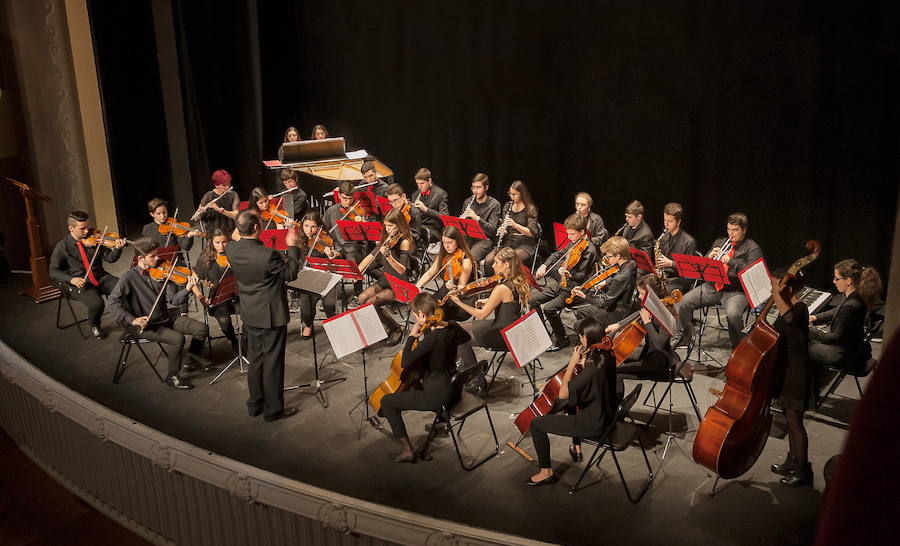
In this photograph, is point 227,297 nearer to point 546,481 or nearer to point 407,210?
point 407,210

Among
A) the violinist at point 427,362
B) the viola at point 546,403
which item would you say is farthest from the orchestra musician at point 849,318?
the violinist at point 427,362

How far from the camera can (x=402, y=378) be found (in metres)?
5.24

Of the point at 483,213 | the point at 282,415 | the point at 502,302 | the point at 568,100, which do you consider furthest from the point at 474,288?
the point at 568,100

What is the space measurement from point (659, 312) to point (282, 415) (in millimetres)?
2885

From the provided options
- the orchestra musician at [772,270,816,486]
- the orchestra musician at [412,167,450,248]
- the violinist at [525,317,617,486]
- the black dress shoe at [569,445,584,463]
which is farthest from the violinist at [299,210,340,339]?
the orchestra musician at [772,270,816,486]

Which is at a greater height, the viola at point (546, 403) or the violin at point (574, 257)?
the violin at point (574, 257)

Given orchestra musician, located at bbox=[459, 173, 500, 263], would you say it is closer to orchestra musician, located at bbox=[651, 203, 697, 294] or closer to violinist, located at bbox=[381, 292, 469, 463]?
orchestra musician, located at bbox=[651, 203, 697, 294]

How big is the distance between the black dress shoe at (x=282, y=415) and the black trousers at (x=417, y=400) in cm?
107

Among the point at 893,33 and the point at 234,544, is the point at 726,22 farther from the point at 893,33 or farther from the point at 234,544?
the point at 234,544

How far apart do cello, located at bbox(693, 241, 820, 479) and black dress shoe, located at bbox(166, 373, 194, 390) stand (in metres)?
4.11

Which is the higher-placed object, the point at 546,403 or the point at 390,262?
the point at 390,262

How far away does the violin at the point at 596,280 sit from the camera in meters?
6.32

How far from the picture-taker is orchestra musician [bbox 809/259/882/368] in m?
5.18

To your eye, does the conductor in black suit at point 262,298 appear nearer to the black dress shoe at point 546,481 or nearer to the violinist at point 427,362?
the violinist at point 427,362
